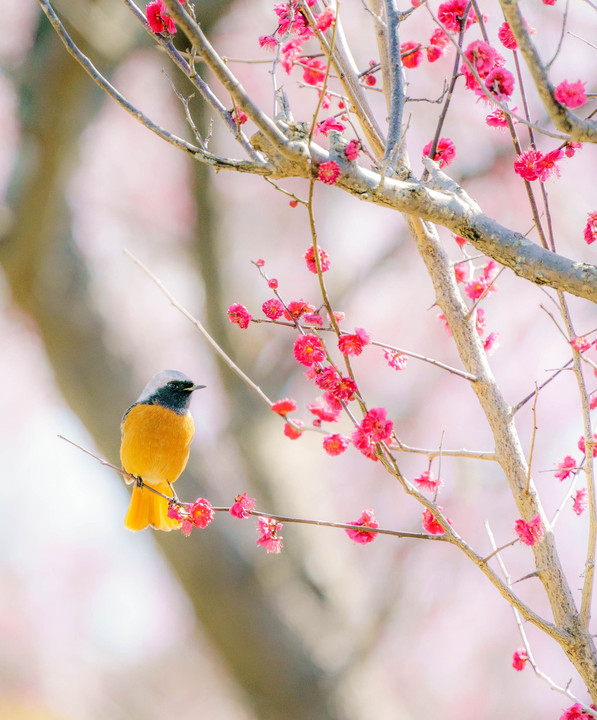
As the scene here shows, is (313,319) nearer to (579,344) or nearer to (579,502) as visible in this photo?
(579,344)

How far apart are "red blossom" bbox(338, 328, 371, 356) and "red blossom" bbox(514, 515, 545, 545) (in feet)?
1.73

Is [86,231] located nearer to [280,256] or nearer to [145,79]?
[145,79]

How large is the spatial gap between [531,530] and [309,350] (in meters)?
0.64

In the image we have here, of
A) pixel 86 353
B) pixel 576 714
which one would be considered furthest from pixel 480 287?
pixel 86 353

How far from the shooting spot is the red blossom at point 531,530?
1.58m

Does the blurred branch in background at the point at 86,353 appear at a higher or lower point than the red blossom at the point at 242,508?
higher

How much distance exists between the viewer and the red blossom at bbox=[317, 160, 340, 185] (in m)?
1.33

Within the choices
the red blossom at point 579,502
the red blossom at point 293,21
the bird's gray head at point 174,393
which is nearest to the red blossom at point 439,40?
the red blossom at point 293,21

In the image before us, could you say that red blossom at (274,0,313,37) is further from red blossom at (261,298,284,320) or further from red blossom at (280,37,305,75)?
red blossom at (261,298,284,320)

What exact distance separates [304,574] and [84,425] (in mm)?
1768

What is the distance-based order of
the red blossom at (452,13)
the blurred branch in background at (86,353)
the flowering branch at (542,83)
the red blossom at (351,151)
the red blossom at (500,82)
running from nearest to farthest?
the flowering branch at (542,83) < the red blossom at (351,151) < the red blossom at (500,82) < the red blossom at (452,13) < the blurred branch in background at (86,353)

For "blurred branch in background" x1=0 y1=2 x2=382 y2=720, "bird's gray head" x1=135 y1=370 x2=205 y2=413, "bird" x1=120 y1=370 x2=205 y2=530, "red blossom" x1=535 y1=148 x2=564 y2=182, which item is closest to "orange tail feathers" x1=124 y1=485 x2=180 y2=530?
"bird" x1=120 y1=370 x2=205 y2=530

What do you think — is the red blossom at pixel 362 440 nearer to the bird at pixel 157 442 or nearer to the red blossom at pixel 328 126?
the red blossom at pixel 328 126

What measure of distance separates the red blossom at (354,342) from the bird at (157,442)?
1.77 m
